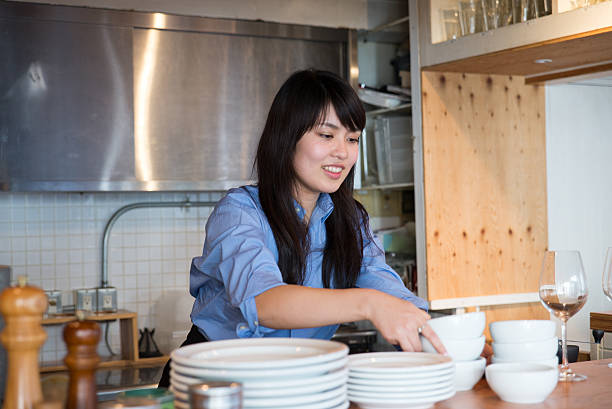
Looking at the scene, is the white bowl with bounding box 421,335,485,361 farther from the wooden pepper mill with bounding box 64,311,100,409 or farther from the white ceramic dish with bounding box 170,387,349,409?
the wooden pepper mill with bounding box 64,311,100,409

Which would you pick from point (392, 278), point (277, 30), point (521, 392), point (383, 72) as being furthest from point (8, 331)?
point (383, 72)

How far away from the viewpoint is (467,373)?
1.27 metres

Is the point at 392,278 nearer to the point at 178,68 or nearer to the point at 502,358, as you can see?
the point at 502,358

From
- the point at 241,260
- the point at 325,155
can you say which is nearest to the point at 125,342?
the point at 325,155

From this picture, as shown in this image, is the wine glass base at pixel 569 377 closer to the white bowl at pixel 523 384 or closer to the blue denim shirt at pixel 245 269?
the white bowl at pixel 523 384

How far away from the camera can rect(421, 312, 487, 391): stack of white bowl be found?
1.27 metres

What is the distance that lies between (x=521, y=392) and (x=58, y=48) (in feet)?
8.89

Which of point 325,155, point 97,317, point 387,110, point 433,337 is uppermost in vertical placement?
point 387,110

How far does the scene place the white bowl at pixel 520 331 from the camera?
4.36 ft

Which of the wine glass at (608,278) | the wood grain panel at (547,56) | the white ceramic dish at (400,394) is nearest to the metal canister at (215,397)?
the white ceramic dish at (400,394)

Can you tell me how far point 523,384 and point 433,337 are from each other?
0.54ft

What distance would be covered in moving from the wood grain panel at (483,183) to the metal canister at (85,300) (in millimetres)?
1555

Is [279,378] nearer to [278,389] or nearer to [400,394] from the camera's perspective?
[278,389]

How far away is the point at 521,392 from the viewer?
46.6 inches
